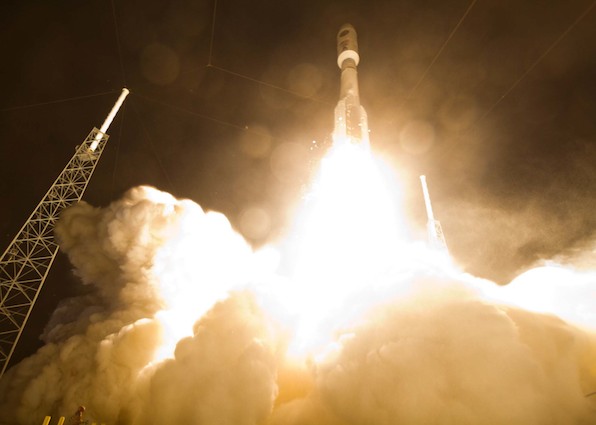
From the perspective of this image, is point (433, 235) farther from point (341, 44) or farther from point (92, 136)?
point (92, 136)

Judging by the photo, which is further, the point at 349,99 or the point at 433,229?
the point at 433,229

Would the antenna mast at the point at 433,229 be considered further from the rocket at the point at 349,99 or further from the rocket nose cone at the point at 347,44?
the rocket nose cone at the point at 347,44

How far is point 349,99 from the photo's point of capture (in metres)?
22.3

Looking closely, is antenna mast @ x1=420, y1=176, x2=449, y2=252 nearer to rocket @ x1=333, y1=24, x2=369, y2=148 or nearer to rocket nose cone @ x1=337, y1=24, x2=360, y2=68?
rocket @ x1=333, y1=24, x2=369, y2=148

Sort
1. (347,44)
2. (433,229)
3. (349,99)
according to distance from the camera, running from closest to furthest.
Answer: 1. (349,99)
2. (347,44)
3. (433,229)

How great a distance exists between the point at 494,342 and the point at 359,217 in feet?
39.6

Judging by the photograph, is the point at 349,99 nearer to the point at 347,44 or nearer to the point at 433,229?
the point at 347,44

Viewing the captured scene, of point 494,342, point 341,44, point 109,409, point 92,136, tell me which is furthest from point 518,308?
point 92,136

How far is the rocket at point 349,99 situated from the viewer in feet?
70.4

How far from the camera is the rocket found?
21.5 m

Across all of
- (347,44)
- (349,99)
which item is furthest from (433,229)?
(347,44)

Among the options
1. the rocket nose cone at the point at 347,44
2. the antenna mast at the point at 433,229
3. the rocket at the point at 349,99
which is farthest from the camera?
the antenna mast at the point at 433,229

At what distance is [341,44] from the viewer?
75.5 feet

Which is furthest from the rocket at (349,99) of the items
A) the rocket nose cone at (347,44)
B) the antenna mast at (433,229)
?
the antenna mast at (433,229)
